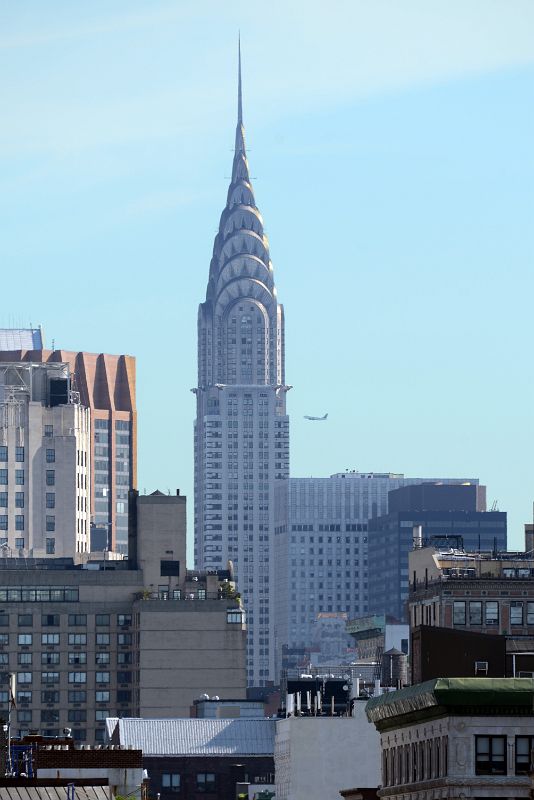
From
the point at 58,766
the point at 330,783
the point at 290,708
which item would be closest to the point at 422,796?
the point at 58,766

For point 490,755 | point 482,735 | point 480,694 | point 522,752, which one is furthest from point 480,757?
point 480,694

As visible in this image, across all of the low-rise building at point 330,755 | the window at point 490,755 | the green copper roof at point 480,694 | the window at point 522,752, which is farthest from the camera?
the low-rise building at point 330,755

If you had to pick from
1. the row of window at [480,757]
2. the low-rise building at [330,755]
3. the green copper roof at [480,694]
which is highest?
the green copper roof at [480,694]

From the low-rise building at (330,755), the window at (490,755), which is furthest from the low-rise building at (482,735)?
the low-rise building at (330,755)

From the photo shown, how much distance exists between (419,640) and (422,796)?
89.9 feet

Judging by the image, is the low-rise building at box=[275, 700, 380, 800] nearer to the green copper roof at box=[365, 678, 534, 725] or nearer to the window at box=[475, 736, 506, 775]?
the green copper roof at box=[365, 678, 534, 725]

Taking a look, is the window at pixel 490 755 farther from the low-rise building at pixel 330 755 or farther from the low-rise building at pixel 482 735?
the low-rise building at pixel 330 755

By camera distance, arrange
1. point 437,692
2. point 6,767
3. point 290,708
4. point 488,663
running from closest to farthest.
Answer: point 437,692 < point 6,767 < point 488,663 < point 290,708

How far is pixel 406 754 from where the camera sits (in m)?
130

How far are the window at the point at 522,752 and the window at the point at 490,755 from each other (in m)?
0.53

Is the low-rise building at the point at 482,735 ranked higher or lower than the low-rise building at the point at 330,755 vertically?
higher

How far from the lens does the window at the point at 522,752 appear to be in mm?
120188

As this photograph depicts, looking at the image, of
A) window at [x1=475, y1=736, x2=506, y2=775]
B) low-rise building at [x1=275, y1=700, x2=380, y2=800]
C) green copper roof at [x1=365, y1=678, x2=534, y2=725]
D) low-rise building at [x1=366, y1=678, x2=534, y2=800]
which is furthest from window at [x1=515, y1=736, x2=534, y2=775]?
low-rise building at [x1=275, y1=700, x2=380, y2=800]

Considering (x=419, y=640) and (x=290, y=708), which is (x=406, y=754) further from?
(x=290, y=708)
